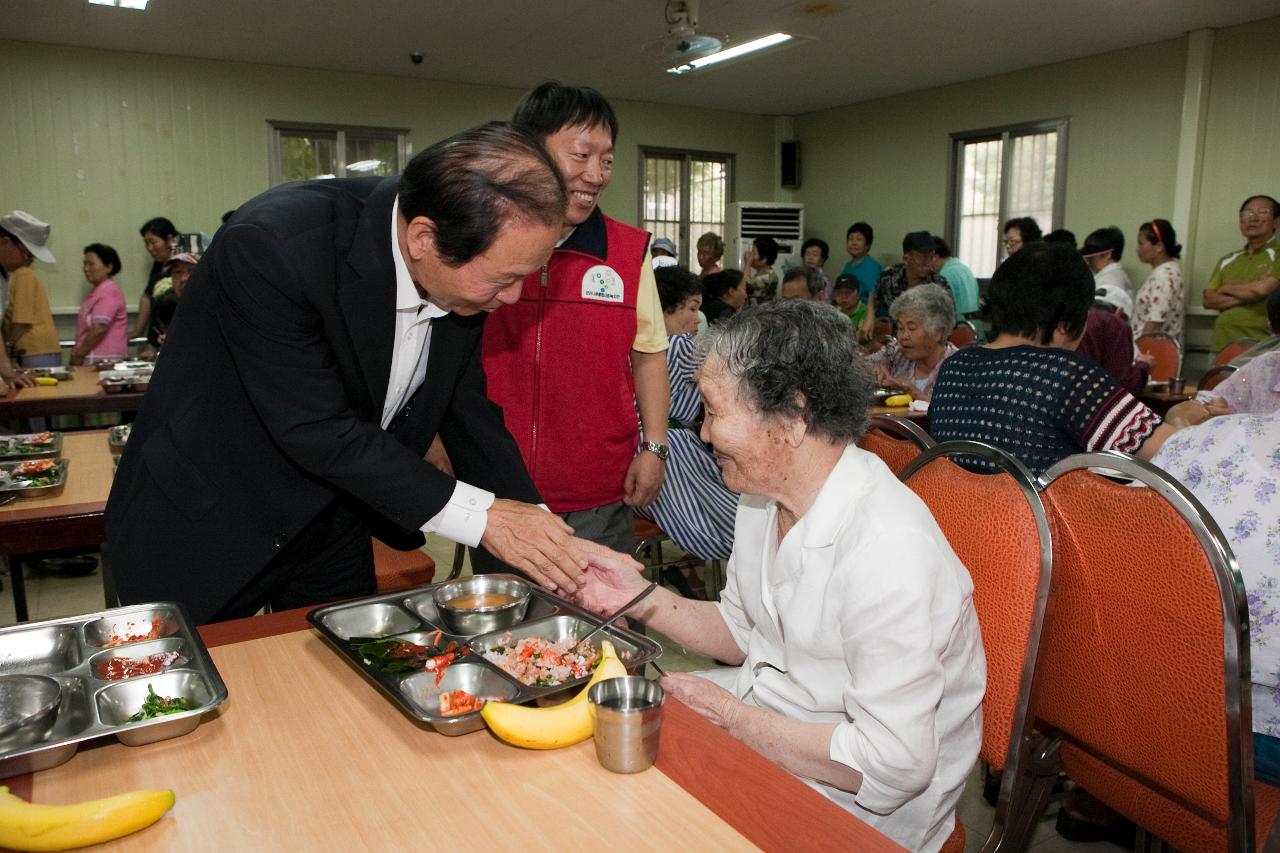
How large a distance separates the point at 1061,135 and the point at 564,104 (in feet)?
23.7

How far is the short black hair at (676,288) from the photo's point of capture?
3.75 metres

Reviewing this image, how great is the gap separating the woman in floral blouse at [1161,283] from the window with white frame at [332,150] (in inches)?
252

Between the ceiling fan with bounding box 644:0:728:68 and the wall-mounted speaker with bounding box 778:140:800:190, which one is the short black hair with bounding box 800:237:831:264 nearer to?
the wall-mounted speaker with bounding box 778:140:800:190

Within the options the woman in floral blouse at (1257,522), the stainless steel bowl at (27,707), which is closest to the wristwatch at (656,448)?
the woman in floral blouse at (1257,522)

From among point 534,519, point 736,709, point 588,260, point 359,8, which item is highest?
point 359,8

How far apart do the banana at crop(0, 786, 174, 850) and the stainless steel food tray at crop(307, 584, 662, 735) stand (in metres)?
0.29

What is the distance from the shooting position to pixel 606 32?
6879mm

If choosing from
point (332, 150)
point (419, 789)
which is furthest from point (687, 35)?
point (419, 789)

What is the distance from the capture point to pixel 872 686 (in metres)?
1.17

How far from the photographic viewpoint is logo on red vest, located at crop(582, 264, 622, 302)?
221cm

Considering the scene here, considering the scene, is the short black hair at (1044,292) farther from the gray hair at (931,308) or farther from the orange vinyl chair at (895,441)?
the gray hair at (931,308)

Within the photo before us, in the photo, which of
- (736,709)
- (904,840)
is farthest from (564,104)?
(904,840)

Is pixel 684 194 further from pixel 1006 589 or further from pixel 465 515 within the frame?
pixel 1006 589

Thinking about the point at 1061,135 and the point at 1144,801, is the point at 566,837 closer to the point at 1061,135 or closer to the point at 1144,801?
the point at 1144,801
